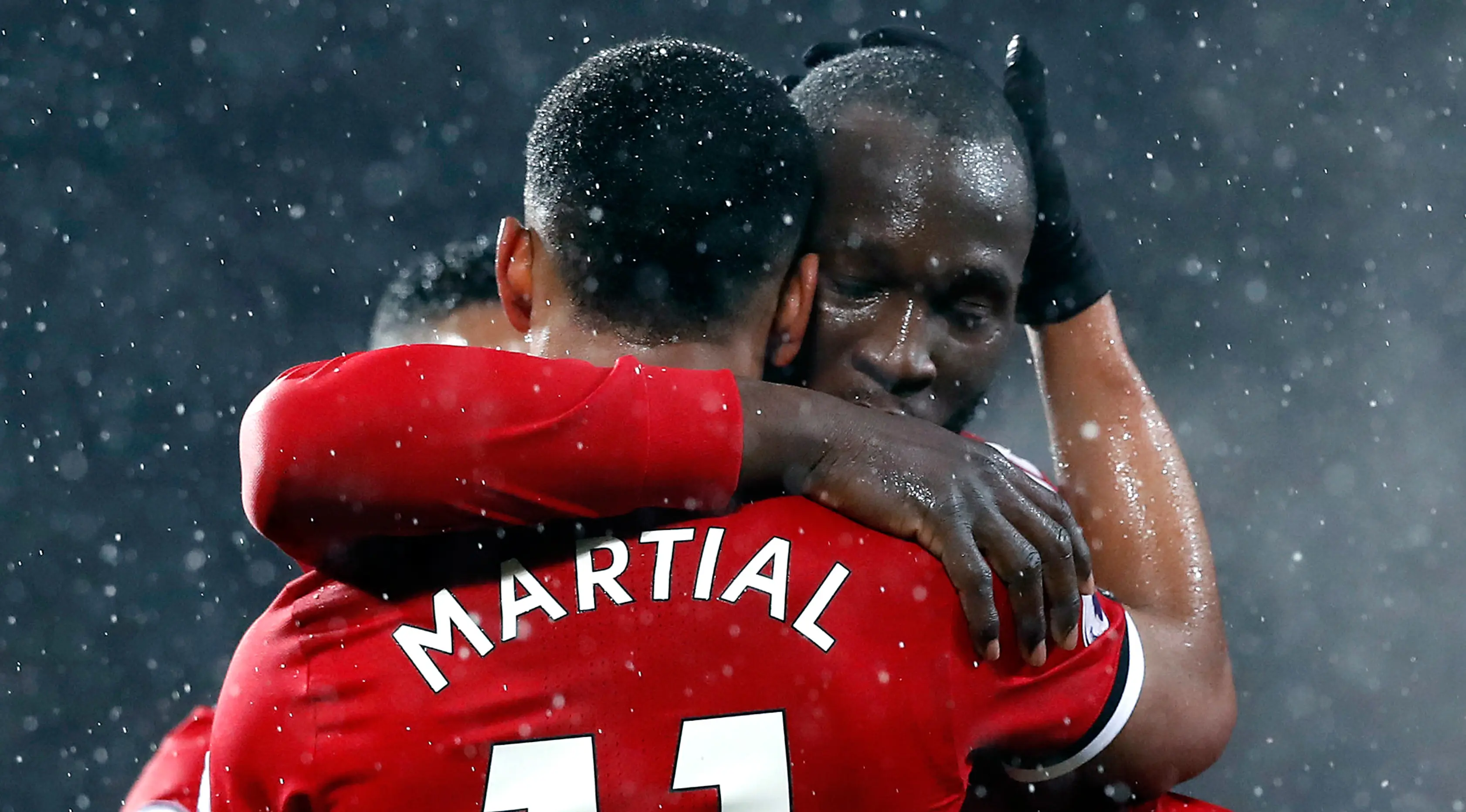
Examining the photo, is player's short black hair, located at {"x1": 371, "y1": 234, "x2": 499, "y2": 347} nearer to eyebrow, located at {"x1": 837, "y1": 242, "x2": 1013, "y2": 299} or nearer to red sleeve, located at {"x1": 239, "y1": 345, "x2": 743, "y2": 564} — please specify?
eyebrow, located at {"x1": 837, "y1": 242, "x2": 1013, "y2": 299}

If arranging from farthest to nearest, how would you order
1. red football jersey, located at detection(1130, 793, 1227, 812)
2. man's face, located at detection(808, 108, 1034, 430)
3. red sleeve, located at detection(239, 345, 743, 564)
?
red football jersey, located at detection(1130, 793, 1227, 812) → man's face, located at detection(808, 108, 1034, 430) → red sleeve, located at detection(239, 345, 743, 564)

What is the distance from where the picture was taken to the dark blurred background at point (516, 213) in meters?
2.71

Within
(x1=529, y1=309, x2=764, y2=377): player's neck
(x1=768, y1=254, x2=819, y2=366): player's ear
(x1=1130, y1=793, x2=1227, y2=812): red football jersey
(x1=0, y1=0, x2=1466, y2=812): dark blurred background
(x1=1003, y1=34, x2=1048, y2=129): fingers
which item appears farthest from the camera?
(x1=0, y1=0, x2=1466, y2=812): dark blurred background

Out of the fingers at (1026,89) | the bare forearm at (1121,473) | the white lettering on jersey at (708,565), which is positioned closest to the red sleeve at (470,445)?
the white lettering on jersey at (708,565)

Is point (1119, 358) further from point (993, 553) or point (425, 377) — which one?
point (425, 377)

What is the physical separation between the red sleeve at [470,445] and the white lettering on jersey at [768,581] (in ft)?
0.15

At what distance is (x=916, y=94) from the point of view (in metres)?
1.15

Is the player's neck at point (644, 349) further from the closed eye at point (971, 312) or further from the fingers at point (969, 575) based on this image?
the closed eye at point (971, 312)

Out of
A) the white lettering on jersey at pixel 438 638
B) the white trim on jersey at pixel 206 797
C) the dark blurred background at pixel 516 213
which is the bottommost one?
the dark blurred background at pixel 516 213

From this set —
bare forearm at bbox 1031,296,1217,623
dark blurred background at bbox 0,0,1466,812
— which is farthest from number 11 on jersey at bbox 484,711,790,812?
dark blurred background at bbox 0,0,1466,812

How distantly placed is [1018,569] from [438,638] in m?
0.36

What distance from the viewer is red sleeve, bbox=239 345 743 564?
745mm

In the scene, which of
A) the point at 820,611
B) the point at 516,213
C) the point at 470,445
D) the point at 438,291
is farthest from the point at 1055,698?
the point at 516,213

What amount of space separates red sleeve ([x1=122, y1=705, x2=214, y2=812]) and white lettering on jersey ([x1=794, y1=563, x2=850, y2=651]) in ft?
1.75
